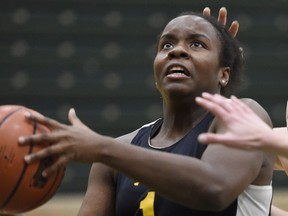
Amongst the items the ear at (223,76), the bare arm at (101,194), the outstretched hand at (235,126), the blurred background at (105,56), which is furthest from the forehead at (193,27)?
the blurred background at (105,56)

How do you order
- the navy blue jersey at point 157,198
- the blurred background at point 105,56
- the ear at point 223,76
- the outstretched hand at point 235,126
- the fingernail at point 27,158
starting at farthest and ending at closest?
the blurred background at point 105,56 → the ear at point 223,76 → the navy blue jersey at point 157,198 → the fingernail at point 27,158 → the outstretched hand at point 235,126

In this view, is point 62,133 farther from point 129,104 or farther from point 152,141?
point 129,104

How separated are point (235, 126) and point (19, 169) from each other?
705 millimetres

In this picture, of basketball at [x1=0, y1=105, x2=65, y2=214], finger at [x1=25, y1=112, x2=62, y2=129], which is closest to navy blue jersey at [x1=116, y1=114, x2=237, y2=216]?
basketball at [x1=0, y1=105, x2=65, y2=214]

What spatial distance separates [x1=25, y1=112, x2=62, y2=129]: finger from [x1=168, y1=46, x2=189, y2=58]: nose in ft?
2.62

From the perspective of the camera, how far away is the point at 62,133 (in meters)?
2.53

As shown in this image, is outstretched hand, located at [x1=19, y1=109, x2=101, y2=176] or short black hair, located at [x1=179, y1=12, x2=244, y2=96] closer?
outstretched hand, located at [x1=19, y1=109, x2=101, y2=176]

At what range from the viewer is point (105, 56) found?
848cm

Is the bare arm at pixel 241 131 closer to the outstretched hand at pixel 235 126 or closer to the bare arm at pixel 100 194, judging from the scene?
the outstretched hand at pixel 235 126

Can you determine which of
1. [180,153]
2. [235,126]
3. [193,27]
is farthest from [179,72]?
[235,126]

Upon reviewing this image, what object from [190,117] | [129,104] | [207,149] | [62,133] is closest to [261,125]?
[207,149]

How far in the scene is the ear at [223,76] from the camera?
3320mm

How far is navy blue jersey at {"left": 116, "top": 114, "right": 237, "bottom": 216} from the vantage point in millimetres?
3027

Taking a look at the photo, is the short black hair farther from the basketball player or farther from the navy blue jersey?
the navy blue jersey
